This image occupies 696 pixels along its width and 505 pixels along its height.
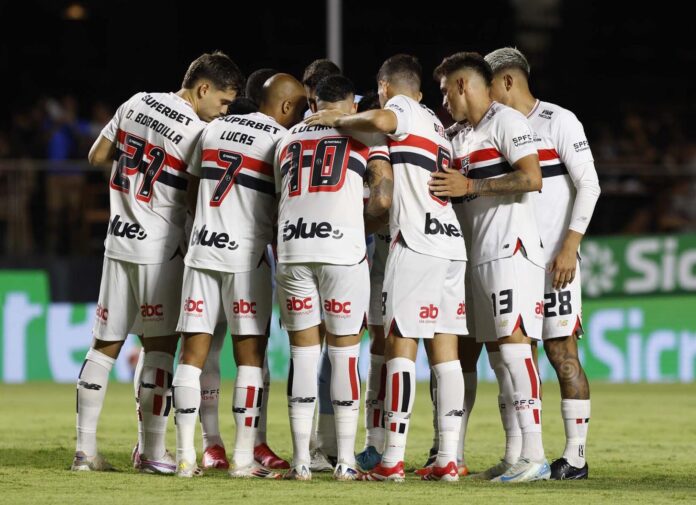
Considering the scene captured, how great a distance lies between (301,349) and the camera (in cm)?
708

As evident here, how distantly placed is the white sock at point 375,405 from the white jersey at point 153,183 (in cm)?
155

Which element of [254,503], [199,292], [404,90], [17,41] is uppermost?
[17,41]

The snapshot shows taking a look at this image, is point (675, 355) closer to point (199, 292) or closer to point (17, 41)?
point (199, 292)

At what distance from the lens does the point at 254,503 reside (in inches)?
238

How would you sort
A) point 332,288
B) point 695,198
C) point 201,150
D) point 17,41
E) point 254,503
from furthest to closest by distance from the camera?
point 17,41 → point 695,198 → point 201,150 → point 332,288 → point 254,503

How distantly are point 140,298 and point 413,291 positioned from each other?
174cm

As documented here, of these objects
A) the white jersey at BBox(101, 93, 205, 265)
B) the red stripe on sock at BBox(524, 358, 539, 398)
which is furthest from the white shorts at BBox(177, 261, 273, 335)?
the red stripe on sock at BBox(524, 358, 539, 398)

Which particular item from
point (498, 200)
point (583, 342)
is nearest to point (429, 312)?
point (498, 200)

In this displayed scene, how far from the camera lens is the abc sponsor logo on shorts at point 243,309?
7.23 metres

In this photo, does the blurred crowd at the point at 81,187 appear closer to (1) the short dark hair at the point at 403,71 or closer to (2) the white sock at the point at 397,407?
(1) the short dark hair at the point at 403,71

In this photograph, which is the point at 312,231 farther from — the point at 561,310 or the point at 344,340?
the point at 561,310

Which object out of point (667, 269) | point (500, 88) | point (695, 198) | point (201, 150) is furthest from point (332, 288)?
point (695, 198)

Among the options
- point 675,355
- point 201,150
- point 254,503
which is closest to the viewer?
point 254,503

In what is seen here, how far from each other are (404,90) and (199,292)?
5.60 ft
